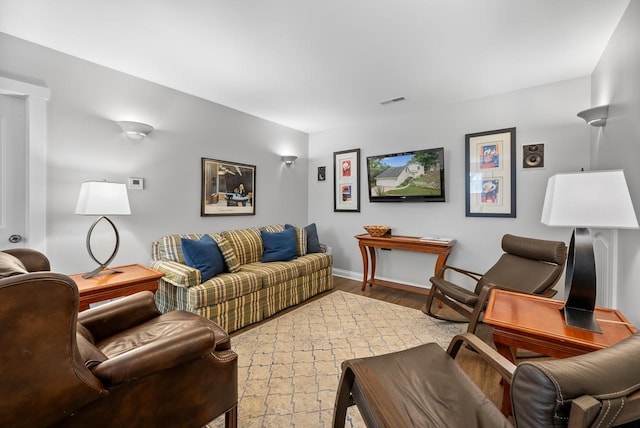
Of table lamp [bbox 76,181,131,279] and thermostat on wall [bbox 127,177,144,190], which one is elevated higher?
thermostat on wall [bbox 127,177,144,190]

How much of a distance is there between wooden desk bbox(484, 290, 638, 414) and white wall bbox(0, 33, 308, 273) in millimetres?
3194

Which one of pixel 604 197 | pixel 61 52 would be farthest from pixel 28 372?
pixel 61 52

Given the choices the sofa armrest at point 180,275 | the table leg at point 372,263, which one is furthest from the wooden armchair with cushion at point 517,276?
the sofa armrest at point 180,275

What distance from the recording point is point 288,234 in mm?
3809

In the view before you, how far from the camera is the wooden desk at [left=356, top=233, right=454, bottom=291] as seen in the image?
3.36 m

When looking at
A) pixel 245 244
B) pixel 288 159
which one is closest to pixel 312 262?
pixel 245 244

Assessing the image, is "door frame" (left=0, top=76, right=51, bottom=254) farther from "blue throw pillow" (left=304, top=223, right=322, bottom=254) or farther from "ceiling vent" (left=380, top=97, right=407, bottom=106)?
"ceiling vent" (left=380, top=97, right=407, bottom=106)

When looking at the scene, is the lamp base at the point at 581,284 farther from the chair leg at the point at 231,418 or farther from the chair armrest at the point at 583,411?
the chair leg at the point at 231,418

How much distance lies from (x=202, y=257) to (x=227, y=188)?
1284 millimetres

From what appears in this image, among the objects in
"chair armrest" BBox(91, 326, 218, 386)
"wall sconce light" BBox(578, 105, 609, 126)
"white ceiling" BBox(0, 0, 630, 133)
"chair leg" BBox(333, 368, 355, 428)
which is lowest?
"chair leg" BBox(333, 368, 355, 428)

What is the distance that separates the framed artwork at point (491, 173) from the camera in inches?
128

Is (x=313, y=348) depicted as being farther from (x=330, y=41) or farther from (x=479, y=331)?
(x=330, y=41)

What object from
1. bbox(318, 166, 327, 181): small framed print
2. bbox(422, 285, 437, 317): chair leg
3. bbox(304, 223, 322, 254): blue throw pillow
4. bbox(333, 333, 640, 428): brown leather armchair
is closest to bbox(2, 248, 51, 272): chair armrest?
bbox(333, 333, 640, 428): brown leather armchair

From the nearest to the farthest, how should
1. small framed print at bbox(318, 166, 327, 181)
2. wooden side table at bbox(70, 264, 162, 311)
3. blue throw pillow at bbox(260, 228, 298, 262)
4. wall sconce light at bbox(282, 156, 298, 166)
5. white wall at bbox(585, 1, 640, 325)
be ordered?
white wall at bbox(585, 1, 640, 325) < wooden side table at bbox(70, 264, 162, 311) < blue throw pillow at bbox(260, 228, 298, 262) < wall sconce light at bbox(282, 156, 298, 166) < small framed print at bbox(318, 166, 327, 181)
